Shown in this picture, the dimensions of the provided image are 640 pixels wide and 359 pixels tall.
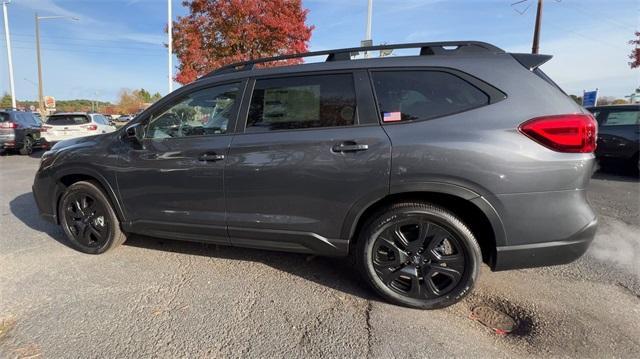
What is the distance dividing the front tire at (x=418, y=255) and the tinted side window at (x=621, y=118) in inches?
309

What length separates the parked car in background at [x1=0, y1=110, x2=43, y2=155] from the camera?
11.7m

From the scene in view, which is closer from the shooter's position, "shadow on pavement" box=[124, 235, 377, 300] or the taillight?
the taillight

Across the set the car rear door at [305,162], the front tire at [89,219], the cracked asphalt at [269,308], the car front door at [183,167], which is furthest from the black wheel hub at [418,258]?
the front tire at [89,219]

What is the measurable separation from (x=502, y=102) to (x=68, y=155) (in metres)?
3.90

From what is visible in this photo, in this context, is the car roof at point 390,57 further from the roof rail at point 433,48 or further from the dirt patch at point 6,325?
the dirt patch at point 6,325

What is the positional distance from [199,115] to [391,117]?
5.61 ft

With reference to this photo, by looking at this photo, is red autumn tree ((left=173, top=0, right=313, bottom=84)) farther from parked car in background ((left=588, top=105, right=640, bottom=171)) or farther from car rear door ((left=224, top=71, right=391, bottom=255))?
car rear door ((left=224, top=71, right=391, bottom=255))

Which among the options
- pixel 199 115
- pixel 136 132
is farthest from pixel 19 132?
pixel 199 115

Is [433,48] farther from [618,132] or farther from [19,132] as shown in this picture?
[19,132]

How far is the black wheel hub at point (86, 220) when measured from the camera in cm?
358

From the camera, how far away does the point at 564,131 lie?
7.63 feet

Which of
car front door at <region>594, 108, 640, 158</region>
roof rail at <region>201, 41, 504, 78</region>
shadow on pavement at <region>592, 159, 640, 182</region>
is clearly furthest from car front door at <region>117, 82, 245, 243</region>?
car front door at <region>594, 108, 640, 158</region>

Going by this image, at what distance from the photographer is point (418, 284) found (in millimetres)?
2695

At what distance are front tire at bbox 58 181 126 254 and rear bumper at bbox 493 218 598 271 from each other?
3418mm
